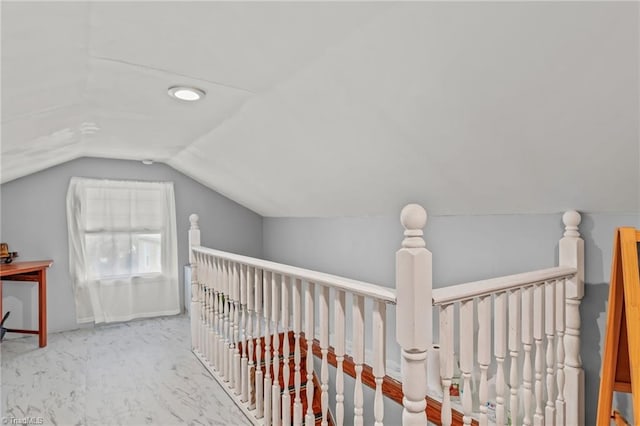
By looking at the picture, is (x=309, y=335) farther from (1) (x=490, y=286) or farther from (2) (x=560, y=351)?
(2) (x=560, y=351)

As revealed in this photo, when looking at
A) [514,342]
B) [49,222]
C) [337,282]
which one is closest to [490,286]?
[514,342]

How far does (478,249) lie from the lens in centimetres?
233

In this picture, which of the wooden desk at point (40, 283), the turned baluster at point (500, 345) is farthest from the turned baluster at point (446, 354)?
the wooden desk at point (40, 283)

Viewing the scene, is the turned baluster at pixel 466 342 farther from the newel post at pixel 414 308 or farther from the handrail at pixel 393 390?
the handrail at pixel 393 390

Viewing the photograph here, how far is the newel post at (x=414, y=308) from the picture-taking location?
3.67 ft

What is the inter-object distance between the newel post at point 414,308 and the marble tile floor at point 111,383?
1485 mm

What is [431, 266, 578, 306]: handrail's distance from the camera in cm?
120

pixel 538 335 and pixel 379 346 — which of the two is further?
pixel 538 335

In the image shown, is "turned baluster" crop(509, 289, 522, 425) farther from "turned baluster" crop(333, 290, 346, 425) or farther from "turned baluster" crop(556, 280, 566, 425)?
"turned baluster" crop(333, 290, 346, 425)

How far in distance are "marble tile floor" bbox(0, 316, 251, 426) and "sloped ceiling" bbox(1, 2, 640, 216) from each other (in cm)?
175

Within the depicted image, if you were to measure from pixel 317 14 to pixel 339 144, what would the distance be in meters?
1.03

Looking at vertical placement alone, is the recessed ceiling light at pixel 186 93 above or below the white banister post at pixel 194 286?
above

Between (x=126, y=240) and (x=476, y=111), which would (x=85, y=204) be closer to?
(x=126, y=240)

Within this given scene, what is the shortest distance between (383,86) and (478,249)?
4.27ft
